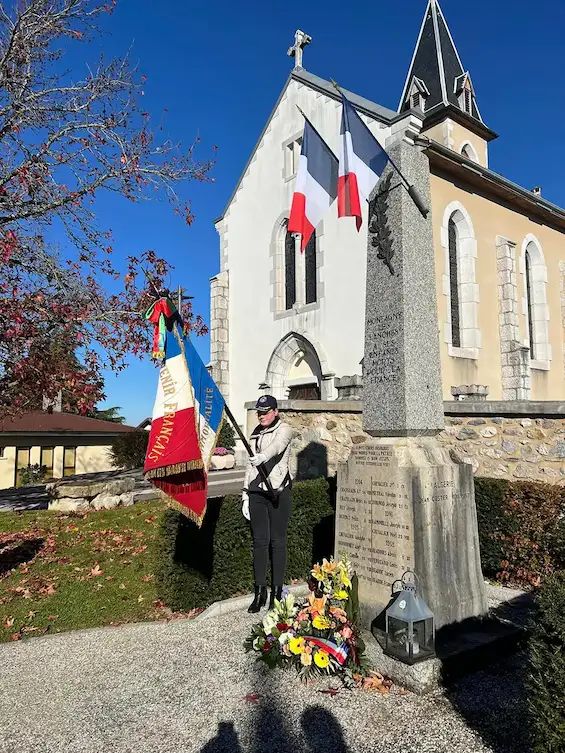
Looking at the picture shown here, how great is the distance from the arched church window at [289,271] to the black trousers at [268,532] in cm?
1336

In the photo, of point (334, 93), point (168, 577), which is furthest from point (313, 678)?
point (334, 93)

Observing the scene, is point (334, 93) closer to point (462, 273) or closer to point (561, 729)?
point (462, 273)

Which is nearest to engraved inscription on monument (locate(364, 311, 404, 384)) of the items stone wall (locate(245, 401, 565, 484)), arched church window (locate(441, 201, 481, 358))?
stone wall (locate(245, 401, 565, 484))

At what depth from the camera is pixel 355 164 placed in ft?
17.0

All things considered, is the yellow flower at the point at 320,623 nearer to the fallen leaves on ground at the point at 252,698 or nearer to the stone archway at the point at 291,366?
the fallen leaves on ground at the point at 252,698

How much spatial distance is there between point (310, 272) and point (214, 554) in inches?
505

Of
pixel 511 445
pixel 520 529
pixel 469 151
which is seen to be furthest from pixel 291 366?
pixel 520 529

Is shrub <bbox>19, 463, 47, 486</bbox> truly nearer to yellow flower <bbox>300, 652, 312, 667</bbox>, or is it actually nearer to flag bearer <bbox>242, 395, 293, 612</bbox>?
flag bearer <bbox>242, 395, 293, 612</bbox>

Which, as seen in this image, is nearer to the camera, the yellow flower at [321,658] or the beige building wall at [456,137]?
the yellow flower at [321,658]

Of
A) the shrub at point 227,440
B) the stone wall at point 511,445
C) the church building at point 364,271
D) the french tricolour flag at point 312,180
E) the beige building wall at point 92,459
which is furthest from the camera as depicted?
the beige building wall at point 92,459

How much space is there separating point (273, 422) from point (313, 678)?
220 centimetres

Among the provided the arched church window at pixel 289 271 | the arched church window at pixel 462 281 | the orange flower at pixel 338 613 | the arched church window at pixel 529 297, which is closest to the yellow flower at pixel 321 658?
the orange flower at pixel 338 613

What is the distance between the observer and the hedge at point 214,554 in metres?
Answer: 5.45

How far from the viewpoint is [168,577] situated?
5457 mm
